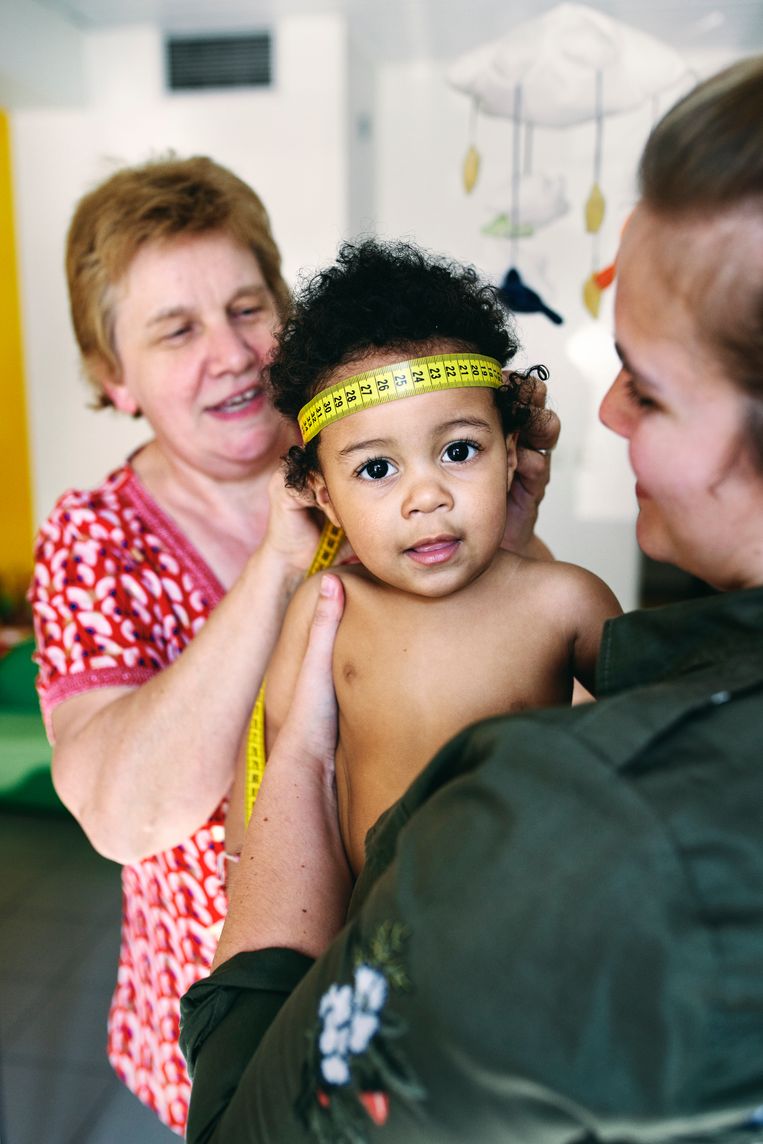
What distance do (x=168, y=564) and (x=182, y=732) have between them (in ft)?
1.29

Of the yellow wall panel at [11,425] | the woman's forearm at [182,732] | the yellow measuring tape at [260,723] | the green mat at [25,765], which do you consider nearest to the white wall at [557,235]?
the yellow wall panel at [11,425]

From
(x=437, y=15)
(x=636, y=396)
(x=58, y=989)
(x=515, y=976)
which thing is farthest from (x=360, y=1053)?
(x=437, y=15)

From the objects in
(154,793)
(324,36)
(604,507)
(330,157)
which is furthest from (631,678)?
(324,36)

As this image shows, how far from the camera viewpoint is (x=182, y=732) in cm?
148

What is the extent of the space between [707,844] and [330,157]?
4.66m

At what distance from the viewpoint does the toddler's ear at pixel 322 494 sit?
1385mm

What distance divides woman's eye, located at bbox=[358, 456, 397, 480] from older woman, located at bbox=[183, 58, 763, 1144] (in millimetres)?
462

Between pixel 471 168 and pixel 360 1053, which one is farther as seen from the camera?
pixel 471 168

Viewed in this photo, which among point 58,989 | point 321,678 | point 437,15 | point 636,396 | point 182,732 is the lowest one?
point 58,989

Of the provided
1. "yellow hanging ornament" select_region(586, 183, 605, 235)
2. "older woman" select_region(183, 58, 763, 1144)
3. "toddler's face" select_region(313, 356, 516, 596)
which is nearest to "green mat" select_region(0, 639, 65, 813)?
"toddler's face" select_region(313, 356, 516, 596)

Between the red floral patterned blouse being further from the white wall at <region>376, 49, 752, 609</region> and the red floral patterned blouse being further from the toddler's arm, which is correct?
the white wall at <region>376, 49, 752, 609</region>

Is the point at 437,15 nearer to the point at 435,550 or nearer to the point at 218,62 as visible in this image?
the point at 218,62

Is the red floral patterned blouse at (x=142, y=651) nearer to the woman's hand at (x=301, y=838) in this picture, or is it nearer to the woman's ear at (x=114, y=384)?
the woman's ear at (x=114, y=384)

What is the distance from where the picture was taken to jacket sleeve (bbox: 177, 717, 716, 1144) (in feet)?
1.95
